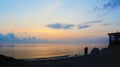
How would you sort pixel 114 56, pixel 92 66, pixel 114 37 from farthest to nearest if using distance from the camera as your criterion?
pixel 114 37 → pixel 114 56 → pixel 92 66

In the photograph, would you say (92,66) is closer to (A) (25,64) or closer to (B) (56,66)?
(B) (56,66)

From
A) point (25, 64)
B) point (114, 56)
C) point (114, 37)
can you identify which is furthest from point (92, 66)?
point (114, 37)

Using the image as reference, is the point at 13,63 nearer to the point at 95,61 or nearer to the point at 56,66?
the point at 56,66

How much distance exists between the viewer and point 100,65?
23.7m

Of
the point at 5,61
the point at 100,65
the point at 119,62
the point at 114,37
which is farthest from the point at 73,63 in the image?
the point at 114,37

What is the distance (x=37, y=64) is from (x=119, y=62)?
780 centimetres

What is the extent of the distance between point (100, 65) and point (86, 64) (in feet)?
4.70

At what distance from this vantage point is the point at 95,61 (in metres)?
25.4

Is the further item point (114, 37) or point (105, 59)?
point (114, 37)

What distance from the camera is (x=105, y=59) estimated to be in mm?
25969

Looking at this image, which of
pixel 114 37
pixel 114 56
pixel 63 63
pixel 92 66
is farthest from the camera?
pixel 114 37

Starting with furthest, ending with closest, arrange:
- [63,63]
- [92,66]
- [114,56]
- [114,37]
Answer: [114,37] → [114,56] → [63,63] → [92,66]

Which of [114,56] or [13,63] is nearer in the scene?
[13,63]

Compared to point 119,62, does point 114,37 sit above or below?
above
